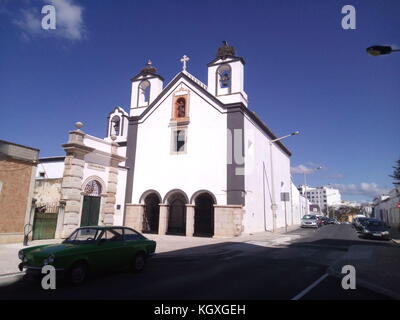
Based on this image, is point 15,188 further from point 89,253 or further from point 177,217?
point 177,217

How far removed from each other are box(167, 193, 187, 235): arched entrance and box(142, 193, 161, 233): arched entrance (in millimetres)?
1322

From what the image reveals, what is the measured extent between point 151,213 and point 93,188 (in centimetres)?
924

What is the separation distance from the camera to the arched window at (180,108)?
26323 millimetres

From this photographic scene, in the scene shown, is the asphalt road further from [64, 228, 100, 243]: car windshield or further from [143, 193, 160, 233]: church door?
[143, 193, 160, 233]: church door

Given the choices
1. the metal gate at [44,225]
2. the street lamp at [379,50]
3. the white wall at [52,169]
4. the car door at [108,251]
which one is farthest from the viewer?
the white wall at [52,169]

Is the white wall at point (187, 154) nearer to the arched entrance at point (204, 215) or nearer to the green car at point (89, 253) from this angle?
the arched entrance at point (204, 215)

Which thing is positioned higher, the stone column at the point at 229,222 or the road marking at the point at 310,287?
the stone column at the point at 229,222

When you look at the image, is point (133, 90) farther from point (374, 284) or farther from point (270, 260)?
point (374, 284)

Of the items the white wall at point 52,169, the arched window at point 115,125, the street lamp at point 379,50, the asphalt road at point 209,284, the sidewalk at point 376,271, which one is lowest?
the asphalt road at point 209,284

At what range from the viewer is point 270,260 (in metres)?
12.1

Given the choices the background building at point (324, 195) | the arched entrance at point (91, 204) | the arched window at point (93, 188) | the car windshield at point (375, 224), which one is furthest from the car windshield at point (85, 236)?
the background building at point (324, 195)

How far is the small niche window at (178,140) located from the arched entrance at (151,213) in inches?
181

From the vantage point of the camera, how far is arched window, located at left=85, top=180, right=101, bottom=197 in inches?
733
